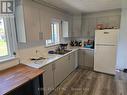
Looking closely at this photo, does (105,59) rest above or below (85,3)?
below

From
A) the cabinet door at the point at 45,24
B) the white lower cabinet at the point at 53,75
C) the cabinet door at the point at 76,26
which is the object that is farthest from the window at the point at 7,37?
the cabinet door at the point at 76,26

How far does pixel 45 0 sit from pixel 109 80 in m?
2.88

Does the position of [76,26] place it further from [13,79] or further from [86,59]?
[13,79]

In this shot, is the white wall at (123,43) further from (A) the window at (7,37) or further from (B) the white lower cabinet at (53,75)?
(A) the window at (7,37)

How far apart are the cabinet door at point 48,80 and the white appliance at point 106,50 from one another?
6.24 feet

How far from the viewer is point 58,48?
11.2 ft

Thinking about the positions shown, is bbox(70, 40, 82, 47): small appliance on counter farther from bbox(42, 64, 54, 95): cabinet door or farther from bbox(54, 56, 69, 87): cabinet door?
bbox(42, 64, 54, 95): cabinet door

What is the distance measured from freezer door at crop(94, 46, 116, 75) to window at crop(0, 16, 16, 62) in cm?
262

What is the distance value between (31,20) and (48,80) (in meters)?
1.37

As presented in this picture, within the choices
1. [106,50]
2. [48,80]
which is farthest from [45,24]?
Answer: [106,50]

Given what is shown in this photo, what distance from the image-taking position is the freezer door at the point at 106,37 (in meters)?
2.98

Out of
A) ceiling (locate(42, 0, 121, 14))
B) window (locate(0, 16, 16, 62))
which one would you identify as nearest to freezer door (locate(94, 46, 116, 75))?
ceiling (locate(42, 0, 121, 14))

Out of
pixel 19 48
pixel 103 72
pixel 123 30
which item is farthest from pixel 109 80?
pixel 19 48

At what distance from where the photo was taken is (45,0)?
2.30 m
